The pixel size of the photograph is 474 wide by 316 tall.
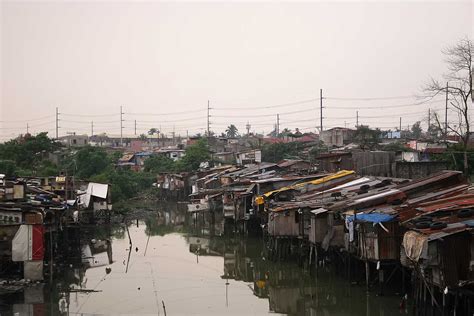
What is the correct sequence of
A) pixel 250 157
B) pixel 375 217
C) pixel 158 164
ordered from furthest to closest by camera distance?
pixel 158 164 < pixel 250 157 < pixel 375 217

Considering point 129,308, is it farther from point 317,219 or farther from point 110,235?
point 110,235

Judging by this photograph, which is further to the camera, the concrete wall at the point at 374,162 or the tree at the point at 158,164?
the tree at the point at 158,164

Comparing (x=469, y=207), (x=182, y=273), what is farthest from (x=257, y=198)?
(x=469, y=207)

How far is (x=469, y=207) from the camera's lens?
16719 millimetres

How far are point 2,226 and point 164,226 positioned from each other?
76.2 ft

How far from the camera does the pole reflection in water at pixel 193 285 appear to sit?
19.0 m

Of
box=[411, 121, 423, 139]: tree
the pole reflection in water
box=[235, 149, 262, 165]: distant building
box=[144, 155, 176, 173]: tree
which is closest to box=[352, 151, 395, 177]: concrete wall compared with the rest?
the pole reflection in water

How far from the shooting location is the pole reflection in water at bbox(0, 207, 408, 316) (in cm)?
1905

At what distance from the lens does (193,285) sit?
22.8 meters

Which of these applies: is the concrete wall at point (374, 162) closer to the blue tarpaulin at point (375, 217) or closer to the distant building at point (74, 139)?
the blue tarpaulin at point (375, 217)

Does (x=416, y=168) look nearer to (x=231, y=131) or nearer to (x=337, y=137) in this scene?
(x=337, y=137)

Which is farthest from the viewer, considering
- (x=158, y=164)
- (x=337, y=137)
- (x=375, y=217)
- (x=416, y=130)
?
(x=416, y=130)

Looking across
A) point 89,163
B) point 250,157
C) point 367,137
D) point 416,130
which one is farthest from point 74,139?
point 367,137

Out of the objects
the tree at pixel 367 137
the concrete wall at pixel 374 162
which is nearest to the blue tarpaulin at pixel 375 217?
the concrete wall at pixel 374 162
